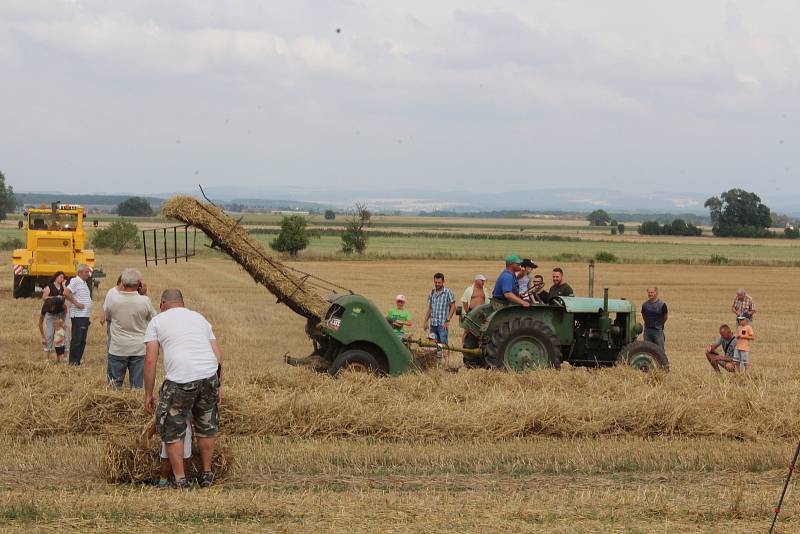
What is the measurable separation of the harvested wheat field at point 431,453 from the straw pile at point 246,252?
86 centimetres

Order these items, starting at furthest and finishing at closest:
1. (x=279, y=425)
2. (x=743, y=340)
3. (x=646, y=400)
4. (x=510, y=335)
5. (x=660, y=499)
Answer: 1. (x=743, y=340)
2. (x=510, y=335)
3. (x=646, y=400)
4. (x=279, y=425)
5. (x=660, y=499)

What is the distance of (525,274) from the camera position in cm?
1323

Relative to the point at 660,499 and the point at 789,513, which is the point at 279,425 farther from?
the point at 789,513

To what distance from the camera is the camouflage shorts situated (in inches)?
285

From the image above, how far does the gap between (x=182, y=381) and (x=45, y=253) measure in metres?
19.3

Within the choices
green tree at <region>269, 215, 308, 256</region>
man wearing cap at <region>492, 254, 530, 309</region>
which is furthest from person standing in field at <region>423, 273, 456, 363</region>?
green tree at <region>269, 215, 308, 256</region>

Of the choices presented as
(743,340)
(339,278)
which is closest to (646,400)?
(743,340)

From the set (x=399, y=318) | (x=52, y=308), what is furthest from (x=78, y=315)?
(x=399, y=318)

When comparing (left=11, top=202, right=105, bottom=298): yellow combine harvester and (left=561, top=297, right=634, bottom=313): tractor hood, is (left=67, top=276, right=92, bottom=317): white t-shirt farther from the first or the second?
(left=11, top=202, right=105, bottom=298): yellow combine harvester

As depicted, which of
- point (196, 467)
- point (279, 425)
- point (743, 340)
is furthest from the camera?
point (743, 340)

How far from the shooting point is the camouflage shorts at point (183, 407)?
723cm

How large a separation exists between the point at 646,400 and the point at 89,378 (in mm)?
5605

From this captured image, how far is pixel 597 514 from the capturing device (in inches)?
263

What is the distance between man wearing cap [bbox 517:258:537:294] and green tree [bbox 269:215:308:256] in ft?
130
